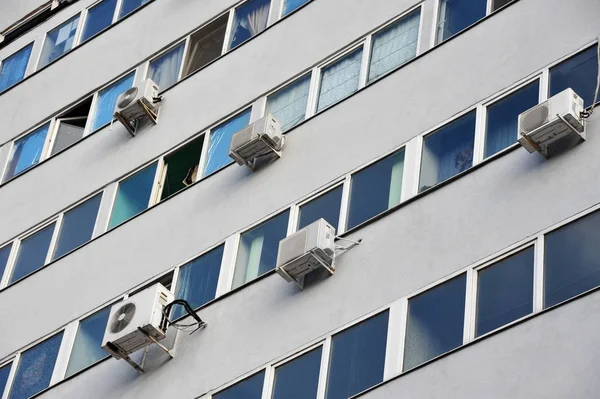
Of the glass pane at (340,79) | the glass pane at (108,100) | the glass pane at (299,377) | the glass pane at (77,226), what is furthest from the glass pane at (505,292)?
the glass pane at (108,100)

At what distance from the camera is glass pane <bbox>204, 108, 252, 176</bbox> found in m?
20.7

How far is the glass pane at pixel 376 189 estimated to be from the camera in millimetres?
17250

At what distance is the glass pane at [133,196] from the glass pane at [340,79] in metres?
3.31

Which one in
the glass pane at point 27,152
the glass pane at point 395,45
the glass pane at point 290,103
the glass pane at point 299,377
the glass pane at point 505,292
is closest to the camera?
the glass pane at point 505,292

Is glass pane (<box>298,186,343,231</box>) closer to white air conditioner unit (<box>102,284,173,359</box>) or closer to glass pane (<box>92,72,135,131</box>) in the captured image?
white air conditioner unit (<box>102,284,173,359</box>)

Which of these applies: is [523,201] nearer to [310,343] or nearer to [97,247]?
[310,343]

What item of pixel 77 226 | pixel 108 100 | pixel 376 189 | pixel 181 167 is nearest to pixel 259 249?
pixel 376 189

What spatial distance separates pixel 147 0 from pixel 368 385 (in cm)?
1209

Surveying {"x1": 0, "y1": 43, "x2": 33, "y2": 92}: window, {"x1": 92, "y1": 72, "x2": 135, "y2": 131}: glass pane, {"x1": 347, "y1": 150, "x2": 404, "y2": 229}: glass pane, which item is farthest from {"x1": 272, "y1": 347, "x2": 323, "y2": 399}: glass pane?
{"x1": 0, "y1": 43, "x2": 33, "y2": 92}: window

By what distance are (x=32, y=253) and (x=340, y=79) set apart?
626 centimetres

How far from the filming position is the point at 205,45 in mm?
23391

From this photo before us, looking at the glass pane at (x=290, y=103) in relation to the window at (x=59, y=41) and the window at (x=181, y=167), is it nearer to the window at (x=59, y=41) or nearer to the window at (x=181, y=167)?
the window at (x=181, y=167)

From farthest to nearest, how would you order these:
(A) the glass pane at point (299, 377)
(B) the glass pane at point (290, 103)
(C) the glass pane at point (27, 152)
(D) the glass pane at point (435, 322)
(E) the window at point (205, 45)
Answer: (C) the glass pane at point (27, 152) < (E) the window at point (205, 45) < (B) the glass pane at point (290, 103) < (A) the glass pane at point (299, 377) < (D) the glass pane at point (435, 322)

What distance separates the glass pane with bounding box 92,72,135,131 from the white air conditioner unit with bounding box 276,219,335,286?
25.0 ft
